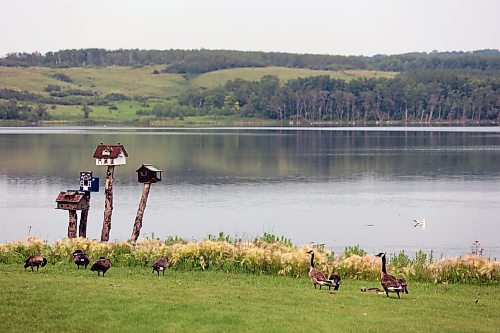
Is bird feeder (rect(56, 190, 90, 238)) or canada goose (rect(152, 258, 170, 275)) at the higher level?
bird feeder (rect(56, 190, 90, 238))

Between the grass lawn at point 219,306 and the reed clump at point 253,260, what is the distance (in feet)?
4.17

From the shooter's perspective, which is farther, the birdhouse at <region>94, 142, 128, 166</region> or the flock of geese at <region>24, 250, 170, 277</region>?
the birdhouse at <region>94, 142, 128, 166</region>

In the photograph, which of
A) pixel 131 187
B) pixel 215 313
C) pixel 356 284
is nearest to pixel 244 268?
pixel 356 284

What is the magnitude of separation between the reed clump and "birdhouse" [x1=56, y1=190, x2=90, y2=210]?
321 cm

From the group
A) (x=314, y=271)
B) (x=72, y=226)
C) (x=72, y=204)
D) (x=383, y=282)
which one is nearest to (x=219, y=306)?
(x=314, y=271)

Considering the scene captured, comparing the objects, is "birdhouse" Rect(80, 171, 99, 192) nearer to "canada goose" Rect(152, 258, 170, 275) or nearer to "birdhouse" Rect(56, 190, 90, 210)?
"birdhouse" Rect(56, 190, 90, 210)

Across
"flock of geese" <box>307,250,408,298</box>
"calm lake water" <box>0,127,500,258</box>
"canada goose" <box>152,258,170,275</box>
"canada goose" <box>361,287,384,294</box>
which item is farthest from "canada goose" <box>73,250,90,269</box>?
"calm lake water" <box>0,127,500,258</box>

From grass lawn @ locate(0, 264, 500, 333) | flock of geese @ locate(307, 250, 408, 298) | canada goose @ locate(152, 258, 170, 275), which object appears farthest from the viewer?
canada goose @ locate(152, 258, 170, 275)

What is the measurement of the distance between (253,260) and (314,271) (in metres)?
3.28

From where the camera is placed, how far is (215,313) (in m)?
14.7

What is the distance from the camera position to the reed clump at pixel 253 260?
20656 mm

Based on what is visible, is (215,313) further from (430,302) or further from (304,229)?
(304,229)

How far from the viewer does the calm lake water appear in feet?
126

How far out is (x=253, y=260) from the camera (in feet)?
69.7
